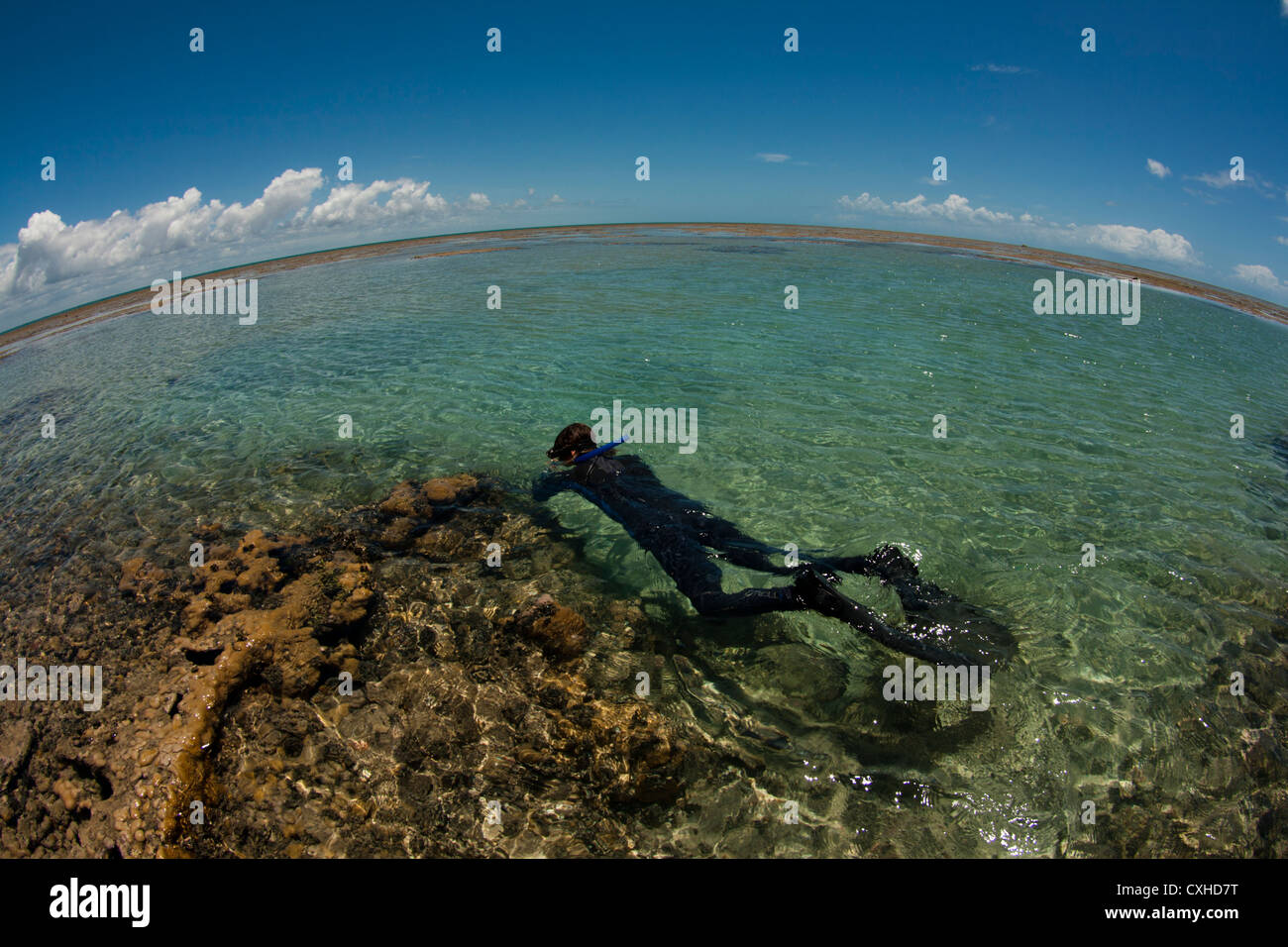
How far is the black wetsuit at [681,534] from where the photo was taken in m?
5.55

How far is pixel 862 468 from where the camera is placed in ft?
31.6

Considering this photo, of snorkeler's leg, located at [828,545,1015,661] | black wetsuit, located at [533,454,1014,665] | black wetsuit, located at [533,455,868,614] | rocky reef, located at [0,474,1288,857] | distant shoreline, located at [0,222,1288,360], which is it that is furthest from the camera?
distant shoreline, located at [0,222,1288,360]

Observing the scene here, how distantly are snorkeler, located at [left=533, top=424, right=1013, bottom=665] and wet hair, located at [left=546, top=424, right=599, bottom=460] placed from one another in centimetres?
2

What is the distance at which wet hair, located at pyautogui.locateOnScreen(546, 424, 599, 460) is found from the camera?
848 centimetres

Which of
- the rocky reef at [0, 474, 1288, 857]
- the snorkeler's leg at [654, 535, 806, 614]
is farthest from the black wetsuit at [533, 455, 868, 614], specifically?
the rocky reef at [0, 474, 1288, 857]

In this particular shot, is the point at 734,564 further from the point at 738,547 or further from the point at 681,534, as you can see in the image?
the point at 681,534

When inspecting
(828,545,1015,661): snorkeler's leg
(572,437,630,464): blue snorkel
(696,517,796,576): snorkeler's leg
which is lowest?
(828,545,1015,661): snorkeler's leg

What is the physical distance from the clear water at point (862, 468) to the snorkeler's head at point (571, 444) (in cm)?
99

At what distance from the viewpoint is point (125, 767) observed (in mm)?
4301

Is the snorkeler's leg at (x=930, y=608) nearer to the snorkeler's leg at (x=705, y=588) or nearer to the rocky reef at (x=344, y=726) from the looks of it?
the snorkeler's leg at (x=705, y=588)

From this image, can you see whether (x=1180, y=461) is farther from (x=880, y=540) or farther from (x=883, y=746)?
(x=883, y=746)

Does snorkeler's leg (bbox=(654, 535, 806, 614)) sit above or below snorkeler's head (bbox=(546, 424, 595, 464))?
below

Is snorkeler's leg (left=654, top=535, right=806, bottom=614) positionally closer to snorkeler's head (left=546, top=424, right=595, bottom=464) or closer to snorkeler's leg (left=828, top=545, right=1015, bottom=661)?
snorkeler's leg (left=828, top=545, right=1015, bottom=661)

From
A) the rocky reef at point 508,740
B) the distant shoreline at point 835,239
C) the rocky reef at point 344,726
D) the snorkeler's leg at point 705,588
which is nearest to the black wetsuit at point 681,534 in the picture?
the snorkeler's leg at point 705,588
